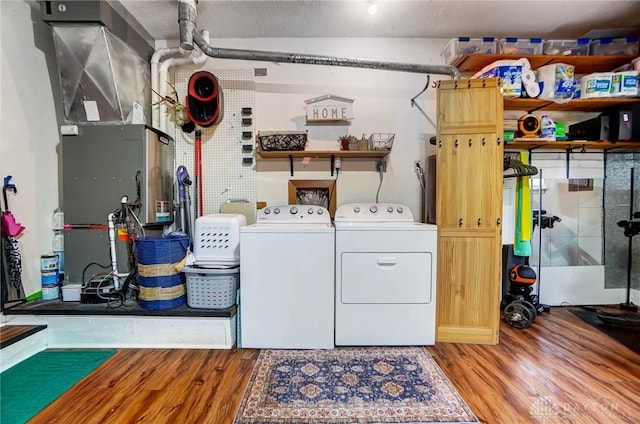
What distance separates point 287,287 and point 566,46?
11.2 feet

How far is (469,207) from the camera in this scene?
211 centimetres

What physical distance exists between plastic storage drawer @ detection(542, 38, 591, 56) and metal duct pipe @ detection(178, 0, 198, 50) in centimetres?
318

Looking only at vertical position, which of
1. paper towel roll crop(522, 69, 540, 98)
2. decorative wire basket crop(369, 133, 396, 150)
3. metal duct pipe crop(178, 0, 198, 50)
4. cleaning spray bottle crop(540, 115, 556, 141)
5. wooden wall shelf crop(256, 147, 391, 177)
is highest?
metal duct pipe crop(178, 0, 198, 50)

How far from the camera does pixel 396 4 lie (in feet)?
7.50

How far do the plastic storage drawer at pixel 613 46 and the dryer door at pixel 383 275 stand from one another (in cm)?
263

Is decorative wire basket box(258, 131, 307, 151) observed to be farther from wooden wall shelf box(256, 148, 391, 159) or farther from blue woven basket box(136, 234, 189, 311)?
blue woven basket box(136, 234, 189, 311)

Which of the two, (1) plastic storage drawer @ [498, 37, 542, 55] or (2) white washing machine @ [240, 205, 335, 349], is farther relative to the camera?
(1) plastic storage drawer @ [498, 37, 542, 55]

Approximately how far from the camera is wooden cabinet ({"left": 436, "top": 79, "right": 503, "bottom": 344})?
81.8 inches

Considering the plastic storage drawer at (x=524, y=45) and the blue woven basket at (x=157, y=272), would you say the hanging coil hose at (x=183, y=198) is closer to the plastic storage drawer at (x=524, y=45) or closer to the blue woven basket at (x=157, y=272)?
the blue woven basket at (x=157, y=272)

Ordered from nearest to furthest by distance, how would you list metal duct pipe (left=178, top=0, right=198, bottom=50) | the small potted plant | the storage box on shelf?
metal duct pipe (left=178, top=0, right=198, bottom=50) < the storage box on shelf < the small potted plant

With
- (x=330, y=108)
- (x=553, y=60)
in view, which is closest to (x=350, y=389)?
(x=330, y=108)

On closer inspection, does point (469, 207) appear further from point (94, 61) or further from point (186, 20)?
point (94, 61)

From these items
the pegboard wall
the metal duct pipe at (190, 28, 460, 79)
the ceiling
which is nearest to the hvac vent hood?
the ceiling

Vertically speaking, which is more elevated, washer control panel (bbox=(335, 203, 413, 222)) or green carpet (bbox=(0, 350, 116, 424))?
washer control panel (bbox=(335, 203, 413, 222))
